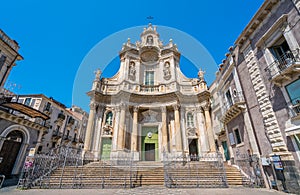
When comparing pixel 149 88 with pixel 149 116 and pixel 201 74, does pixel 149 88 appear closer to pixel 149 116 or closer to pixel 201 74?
pixel 149 116

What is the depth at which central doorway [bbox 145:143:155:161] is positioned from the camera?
1552 centimetres

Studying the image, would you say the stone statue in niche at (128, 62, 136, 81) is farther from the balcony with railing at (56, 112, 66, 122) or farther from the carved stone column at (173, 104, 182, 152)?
the balcony with railing at (56, 112, 66, 122)

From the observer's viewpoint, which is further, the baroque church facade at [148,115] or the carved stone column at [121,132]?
the baroque church facade at [148,115]

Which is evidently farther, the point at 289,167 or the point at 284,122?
the point at 284,122

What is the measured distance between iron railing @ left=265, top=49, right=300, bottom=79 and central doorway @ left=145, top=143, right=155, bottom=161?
12.8m

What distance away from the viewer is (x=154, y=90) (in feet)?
60.0

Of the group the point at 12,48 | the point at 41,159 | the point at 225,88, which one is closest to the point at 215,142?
the point at 225,88

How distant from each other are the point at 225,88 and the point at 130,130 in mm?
10811

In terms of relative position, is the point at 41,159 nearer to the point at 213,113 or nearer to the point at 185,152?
the point at 185,152

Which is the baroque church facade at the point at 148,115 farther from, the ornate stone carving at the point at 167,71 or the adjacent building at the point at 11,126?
the adjacent building at the point at 11,126

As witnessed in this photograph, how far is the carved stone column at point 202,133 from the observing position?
15086mm

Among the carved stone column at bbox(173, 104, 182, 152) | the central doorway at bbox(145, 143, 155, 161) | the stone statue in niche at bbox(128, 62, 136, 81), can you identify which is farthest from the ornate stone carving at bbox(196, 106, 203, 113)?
the stone statue in niche at bbox(128, 62, 136, 81)

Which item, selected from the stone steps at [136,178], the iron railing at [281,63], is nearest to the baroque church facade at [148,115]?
the stone steps at [136,178]

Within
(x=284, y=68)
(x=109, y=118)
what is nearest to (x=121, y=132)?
(x=109, y=118)
